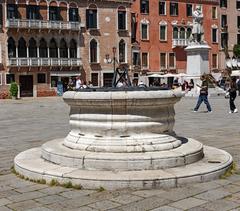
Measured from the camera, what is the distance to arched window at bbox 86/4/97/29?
44156mm

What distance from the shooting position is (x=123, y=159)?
19.8 ft

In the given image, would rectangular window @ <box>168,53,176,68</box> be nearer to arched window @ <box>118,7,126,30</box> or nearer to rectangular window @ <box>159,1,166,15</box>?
rectangular window @ <box>159,1,166,15</box>

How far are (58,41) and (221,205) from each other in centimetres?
3882

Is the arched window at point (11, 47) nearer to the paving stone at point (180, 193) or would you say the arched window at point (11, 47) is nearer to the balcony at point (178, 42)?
the balcony at point (178, 42)

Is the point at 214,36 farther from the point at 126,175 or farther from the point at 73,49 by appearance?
the point at 126,175

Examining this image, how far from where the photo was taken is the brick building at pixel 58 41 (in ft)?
131

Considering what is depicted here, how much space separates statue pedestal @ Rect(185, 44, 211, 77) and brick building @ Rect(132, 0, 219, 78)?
16694mm

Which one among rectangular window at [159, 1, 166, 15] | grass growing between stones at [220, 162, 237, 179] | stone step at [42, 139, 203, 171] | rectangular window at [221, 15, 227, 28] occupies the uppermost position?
rectangular window at [159, 1, 166, 15]

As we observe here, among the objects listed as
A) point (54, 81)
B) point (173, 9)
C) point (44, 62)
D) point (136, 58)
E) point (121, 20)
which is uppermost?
point (173, 9)

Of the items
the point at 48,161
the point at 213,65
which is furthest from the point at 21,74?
the point at 48,161

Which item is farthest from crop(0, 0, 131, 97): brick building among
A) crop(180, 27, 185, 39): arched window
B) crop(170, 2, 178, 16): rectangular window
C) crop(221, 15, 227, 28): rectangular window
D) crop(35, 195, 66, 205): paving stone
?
crop(35, 195, 66, 205): paving stone

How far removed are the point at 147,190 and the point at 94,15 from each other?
4017 cm

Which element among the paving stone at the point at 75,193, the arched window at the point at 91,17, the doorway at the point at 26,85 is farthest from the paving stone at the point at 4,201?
the arched window at the point at 91,17

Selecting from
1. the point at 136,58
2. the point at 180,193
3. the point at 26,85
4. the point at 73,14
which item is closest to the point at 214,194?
the point at 180,193
